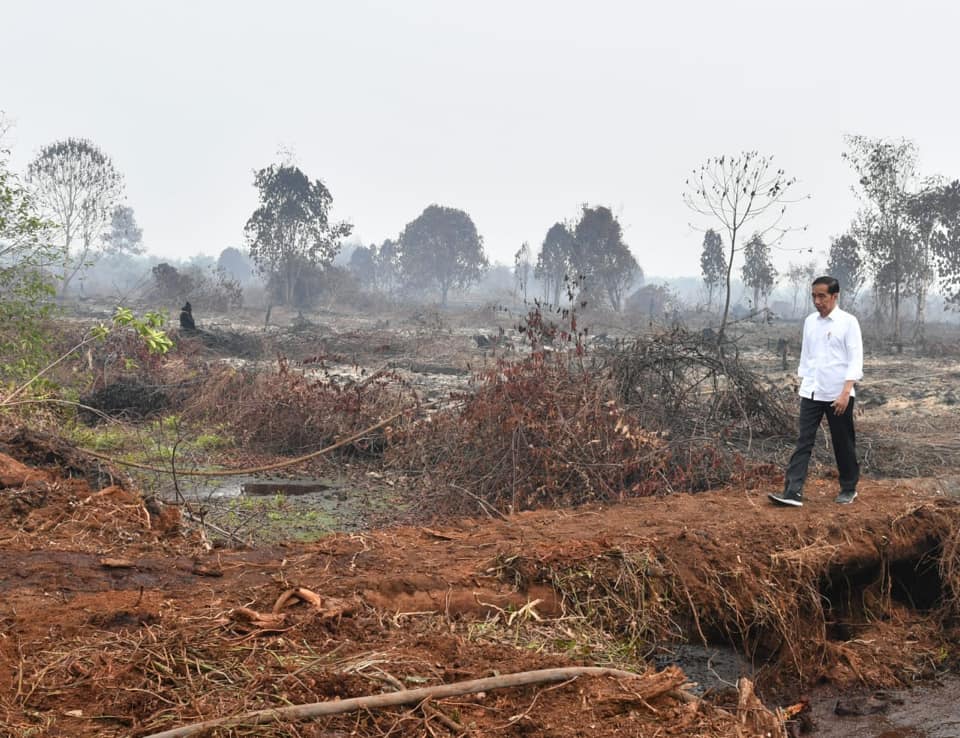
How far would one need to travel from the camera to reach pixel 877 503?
19.5 feet

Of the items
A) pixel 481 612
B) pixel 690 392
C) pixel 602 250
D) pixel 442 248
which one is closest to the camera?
pixel 481 612

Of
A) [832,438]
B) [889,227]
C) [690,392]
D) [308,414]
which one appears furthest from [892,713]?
[889,227]

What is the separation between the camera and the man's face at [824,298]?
18.1ft

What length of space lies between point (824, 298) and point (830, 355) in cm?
41

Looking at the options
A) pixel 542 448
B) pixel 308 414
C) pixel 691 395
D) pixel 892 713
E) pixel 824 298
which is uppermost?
pixel 824 298

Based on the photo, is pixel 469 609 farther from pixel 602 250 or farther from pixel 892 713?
pixel 602 250

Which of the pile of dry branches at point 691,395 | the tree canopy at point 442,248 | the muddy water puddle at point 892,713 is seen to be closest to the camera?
the muddy water puddle at point 892,713

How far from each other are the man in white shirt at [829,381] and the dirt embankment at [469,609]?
0.29 metres

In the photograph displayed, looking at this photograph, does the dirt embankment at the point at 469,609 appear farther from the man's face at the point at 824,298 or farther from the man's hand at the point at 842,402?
the man's face at the point at 824,298

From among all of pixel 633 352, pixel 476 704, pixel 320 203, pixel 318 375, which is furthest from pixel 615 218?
pixel 476 704

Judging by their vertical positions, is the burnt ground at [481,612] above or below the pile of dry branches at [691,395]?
below

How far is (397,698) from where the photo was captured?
2838 mm

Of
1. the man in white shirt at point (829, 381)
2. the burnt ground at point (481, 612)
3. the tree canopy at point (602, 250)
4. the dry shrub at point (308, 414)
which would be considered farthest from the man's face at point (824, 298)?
the tree canopy at point (602, 250)

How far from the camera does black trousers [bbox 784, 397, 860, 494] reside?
5672 millimetres
